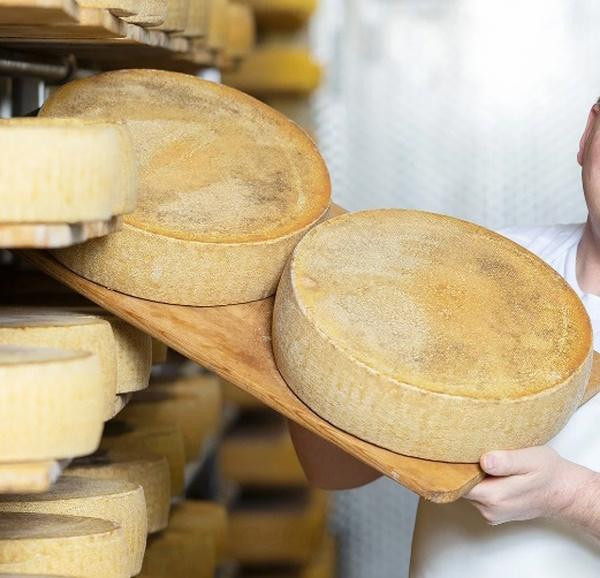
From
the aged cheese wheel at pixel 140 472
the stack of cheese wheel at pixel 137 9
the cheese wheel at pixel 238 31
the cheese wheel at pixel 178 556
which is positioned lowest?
the cheese wheel at pixel 178 556

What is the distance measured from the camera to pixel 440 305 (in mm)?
1399

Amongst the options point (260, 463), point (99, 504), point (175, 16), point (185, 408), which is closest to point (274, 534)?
point (260, 463)

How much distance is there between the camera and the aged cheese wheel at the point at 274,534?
3840 millimetres

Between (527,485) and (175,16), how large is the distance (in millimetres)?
832

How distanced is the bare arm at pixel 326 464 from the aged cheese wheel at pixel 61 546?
0.61 metres

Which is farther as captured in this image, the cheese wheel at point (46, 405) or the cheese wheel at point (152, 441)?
the cheese wheel at point (152, 441)

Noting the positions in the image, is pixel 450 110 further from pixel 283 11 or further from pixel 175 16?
pixel 175 16

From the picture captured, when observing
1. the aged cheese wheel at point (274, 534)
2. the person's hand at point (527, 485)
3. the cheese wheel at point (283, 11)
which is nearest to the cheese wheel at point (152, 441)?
the person's hand at point (527, 485)

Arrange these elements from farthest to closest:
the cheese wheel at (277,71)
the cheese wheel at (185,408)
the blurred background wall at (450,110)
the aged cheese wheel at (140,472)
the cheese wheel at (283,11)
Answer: the blurred background wall at (450,110)
the cheese wheel at (277,71)
the cheese wheel at (283,11)
the cheese wheel at (185,408)
the aged cheese wheel at (140,472)

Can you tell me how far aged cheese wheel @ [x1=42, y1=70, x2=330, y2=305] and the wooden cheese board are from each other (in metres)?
0.02

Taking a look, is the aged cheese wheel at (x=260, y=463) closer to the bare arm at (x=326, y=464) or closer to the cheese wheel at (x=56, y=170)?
the bare arm at (x=326, y=464)

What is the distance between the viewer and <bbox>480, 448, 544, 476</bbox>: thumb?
1.31 metres

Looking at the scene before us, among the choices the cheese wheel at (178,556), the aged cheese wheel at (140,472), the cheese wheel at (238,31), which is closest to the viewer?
the aged cheese wheel at (140,472)

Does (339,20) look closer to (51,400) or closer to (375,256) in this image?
(375,256)
